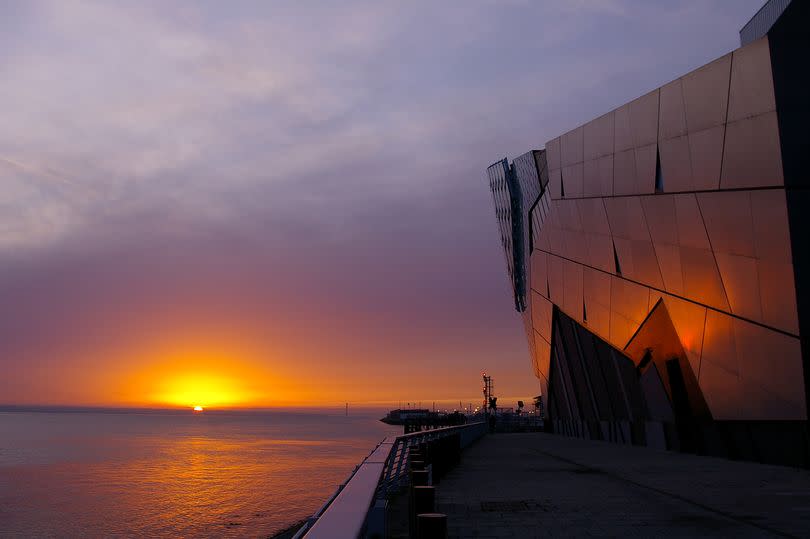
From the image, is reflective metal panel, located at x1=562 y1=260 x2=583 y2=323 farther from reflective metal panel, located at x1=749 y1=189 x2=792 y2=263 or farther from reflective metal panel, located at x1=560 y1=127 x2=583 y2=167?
reflective metal panel, located at x1=749 y1=189 x2=792 y2=263

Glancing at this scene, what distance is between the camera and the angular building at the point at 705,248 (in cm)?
1634

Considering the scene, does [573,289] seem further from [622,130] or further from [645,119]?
[645,119]

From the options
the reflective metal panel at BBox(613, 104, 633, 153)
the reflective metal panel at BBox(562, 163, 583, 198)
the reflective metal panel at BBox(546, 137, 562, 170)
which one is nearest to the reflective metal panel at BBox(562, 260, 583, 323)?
the reflective metal panel at BBox(562, 163, 583, 198)

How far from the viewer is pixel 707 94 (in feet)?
61.1

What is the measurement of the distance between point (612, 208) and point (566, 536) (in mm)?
18941

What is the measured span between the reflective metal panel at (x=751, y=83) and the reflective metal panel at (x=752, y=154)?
0.21 metres

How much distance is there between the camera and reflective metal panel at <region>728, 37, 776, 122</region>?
16438 millimetres

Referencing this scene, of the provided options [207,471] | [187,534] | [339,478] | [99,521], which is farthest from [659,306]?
[207,471]

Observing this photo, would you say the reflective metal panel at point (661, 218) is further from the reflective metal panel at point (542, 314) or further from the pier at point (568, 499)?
the reflective metal panel at point (542, 314)

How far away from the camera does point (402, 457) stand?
1414 cm

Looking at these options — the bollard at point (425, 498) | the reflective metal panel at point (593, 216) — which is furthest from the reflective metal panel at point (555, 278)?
the bollard at point (425, 498)

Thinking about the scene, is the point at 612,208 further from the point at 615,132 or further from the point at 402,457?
the point at 402,457

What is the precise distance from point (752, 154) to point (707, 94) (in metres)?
2.47

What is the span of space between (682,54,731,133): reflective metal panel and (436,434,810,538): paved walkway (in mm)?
8956
